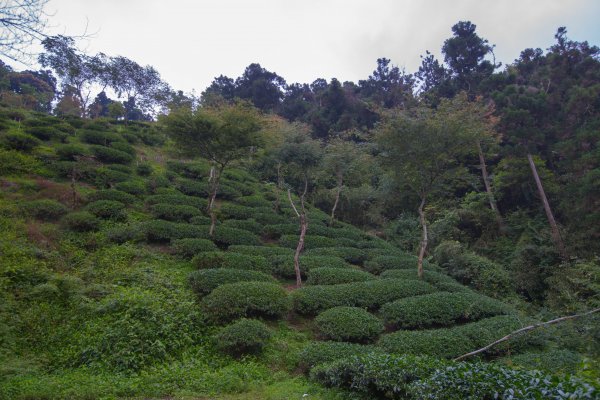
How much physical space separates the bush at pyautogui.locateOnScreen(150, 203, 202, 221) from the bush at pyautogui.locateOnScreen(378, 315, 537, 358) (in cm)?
1068

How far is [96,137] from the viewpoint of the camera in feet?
77.5

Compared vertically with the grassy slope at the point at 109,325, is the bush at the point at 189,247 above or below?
above

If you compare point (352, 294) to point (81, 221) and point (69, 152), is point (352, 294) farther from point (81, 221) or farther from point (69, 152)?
point (69, 152)

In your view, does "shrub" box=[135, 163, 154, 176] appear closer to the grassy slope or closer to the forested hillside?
the forested hillside

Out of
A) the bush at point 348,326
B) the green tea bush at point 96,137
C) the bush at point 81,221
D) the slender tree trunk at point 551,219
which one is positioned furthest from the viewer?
the green tea bush at point 96,137

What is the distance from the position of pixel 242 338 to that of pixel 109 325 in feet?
9.51

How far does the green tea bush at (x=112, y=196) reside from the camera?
1580 centimetres

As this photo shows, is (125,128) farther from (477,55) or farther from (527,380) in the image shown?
(527,380)

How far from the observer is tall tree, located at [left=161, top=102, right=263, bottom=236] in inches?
600

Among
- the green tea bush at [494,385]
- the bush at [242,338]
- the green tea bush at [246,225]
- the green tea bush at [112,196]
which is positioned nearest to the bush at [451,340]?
the bush at [242,338]

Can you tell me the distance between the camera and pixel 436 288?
12633 mm

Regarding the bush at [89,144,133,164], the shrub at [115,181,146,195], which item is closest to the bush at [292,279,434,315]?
the shrub at [115,181,146,195]

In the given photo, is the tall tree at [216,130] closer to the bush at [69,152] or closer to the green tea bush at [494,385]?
the bush at [69,152]

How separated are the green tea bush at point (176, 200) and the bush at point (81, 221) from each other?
11.6 feet
